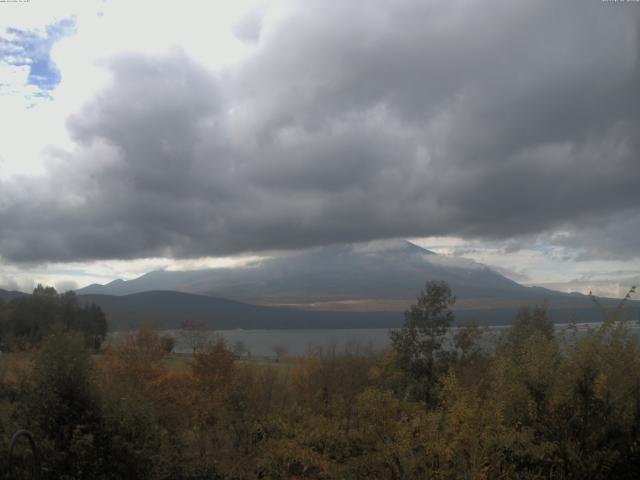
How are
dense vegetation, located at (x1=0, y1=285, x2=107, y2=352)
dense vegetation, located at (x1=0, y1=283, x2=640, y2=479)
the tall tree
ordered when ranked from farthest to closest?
dense vegetation, located at (x1=0, y1=285, x2=107, y2=352)
the tall tree
dense vegetation, located at (x1=0, y1=283, x2=640, y2=479)

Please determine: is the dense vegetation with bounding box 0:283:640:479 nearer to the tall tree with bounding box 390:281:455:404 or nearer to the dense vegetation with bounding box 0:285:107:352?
the tall tree with bounding box 390:281:455:404

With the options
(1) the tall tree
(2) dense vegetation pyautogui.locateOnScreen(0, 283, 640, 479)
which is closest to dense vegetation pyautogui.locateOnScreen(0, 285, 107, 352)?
(1) the tall tree

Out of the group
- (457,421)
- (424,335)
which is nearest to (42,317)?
(424,335)

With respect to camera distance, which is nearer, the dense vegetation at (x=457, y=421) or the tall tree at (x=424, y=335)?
the dense vegetation at (x=457, y=421)

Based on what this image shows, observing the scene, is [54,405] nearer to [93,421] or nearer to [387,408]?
[93,421]

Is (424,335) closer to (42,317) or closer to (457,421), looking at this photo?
(457,421)

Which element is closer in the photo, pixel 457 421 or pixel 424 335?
pixel 457 421

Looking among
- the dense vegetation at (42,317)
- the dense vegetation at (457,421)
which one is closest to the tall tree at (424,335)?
the dense vegetation at (457,421)

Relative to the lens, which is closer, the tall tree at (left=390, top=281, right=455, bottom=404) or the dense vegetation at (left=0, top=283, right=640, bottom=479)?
the dense vegetation at (left=0, top=283, right=640, bottom=479)

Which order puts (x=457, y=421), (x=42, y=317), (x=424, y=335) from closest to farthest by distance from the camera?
(x=457, y=421)
(x=424, y=335)
(x=42, y=317)

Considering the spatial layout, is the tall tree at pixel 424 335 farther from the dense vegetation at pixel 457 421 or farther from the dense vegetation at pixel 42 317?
the dense vegetation at pixel 42 317

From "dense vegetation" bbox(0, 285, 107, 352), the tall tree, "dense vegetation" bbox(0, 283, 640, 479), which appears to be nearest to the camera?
"dense vegetation" bbox(0, 283, 640, 479)

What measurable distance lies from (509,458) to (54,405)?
8.60 meters

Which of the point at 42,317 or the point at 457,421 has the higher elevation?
the point at 42,317
